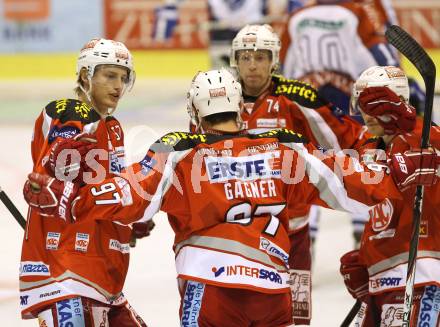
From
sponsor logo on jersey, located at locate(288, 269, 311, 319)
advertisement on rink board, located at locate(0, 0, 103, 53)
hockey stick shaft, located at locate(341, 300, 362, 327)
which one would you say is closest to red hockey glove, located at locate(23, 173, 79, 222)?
hockey stick shaft, located at locate(341, 300, 362, 327)

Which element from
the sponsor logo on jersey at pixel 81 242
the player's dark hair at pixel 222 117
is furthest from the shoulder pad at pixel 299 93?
the sponsor logo on jersey at pixel 81 242

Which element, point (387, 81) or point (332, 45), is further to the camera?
point (332, 45)

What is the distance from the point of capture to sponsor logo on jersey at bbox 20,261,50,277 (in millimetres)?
3684

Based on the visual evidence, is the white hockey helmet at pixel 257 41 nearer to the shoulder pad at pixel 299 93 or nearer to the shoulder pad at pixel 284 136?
the shoulder pad at pixel 299 93

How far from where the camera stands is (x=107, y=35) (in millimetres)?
13016

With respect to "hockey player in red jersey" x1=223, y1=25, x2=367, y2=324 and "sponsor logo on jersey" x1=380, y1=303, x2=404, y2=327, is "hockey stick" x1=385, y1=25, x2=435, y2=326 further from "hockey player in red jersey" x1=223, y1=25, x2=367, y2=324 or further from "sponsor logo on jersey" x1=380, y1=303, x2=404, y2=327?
"hockey player in red jersey" x1=223, y1=25, x2=367, y2=324

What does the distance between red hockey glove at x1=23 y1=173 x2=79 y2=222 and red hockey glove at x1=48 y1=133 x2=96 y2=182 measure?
9 centimetres

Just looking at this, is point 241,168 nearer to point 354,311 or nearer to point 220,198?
point 220,198

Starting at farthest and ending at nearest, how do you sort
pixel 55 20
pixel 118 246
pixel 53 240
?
pixel 55 20 → pixel 118 246 → pixel 53 240

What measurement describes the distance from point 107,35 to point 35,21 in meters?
0.88

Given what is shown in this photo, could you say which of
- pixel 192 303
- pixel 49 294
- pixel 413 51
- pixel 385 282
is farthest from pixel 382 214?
Result: pixel 49 294

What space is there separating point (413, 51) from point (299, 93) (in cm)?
107

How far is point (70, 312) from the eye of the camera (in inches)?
143

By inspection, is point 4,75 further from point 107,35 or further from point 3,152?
point 3,152
